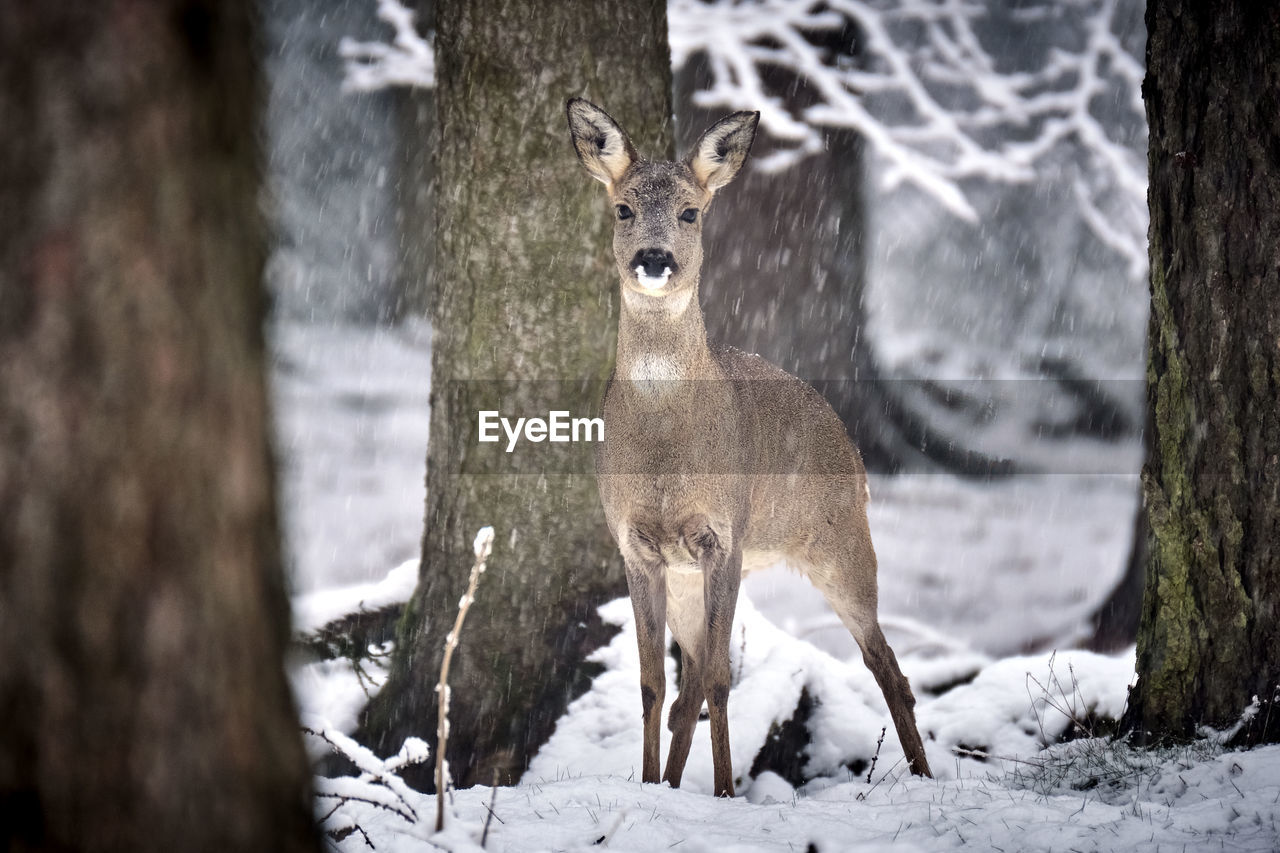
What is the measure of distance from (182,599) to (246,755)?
0.28 m

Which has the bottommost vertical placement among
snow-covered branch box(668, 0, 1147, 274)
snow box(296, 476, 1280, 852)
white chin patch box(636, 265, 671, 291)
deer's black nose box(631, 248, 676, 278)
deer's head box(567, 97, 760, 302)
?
snow box(296, 476, 1280, 852)

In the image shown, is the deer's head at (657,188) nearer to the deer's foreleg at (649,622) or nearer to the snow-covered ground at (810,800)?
the deer's foreleg at (649,622)

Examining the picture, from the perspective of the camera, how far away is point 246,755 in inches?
64.3

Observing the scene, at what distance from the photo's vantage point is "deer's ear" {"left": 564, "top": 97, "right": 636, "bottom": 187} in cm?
457

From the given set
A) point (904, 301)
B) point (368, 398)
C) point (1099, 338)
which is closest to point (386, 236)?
point (368, 398)

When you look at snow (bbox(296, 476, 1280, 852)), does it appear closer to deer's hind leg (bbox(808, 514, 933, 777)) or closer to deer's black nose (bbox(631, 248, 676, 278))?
deer's hind leg (bbox(808, 514, 933, 777))

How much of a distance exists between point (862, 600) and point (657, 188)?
2.24 m

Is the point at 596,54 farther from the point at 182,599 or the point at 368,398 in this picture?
the point at 368,398

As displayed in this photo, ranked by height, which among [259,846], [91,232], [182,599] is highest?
[91,232]

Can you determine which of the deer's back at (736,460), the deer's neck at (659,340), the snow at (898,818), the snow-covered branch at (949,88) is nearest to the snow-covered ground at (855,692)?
the snow at (898,818)

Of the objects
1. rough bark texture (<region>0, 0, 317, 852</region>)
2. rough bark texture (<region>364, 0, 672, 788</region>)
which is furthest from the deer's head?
rough bark texture (<region>0, 0, 317, 852</region>)

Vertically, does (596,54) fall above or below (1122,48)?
below

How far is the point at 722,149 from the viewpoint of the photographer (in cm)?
483

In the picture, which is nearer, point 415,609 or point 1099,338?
point 415,609
